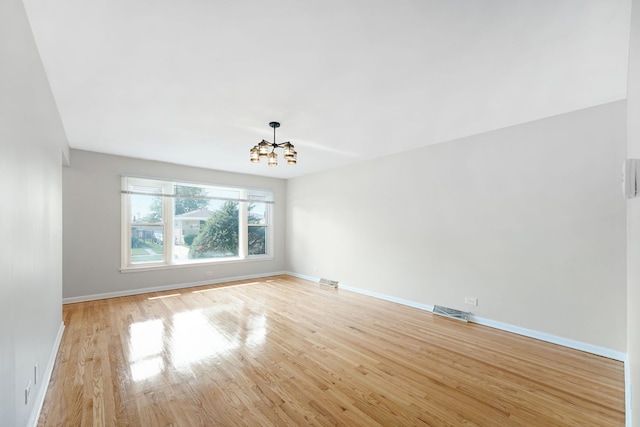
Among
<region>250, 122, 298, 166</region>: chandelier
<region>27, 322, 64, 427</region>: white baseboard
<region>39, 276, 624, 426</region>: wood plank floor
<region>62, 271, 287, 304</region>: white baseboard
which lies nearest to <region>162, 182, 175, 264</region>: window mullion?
<region>62, 271, 287, 304</region>: white baseboard

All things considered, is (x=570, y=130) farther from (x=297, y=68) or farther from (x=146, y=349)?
(x=146, y=349)

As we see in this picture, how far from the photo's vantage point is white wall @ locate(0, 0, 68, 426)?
1.34m

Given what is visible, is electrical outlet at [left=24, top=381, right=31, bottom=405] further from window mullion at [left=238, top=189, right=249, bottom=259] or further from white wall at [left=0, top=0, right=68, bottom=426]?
window mullion at [left=238, top=189, right=249, bottom=259]

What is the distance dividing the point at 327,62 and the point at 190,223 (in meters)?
4.90

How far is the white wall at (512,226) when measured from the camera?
2.88 metres

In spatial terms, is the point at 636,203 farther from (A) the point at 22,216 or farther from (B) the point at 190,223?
(B) the point at 190,223

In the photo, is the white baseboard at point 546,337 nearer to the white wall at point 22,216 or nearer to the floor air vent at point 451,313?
the floor air vent at point 451,313

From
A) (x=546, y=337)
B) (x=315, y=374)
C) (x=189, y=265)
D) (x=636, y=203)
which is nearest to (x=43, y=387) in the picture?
(x=315, y=374)

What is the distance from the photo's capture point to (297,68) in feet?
7.42

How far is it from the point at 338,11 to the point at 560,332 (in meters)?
3.92

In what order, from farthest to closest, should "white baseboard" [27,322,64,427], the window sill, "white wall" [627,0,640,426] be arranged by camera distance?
the window sill < "white baseboard" [27,322,64,427] < "white wall" [627,0,640,426]

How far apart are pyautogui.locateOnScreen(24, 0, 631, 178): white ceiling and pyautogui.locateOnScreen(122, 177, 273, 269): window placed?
6.21ft

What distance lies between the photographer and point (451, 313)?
156 inches

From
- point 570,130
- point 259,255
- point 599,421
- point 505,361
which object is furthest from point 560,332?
point 259,255
